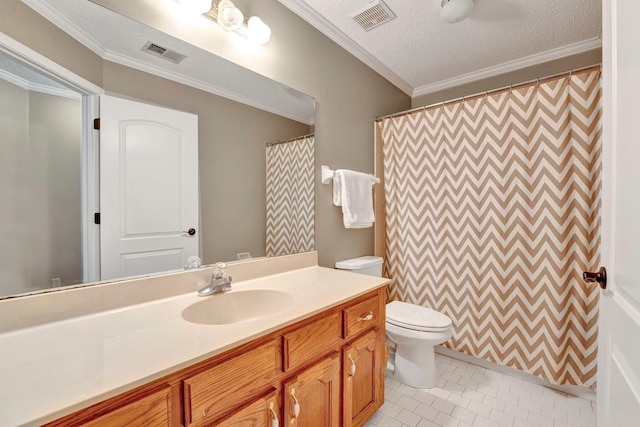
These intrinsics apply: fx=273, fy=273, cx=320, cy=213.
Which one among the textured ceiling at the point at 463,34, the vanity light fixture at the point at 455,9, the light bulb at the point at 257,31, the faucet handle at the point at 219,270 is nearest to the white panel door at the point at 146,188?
the faucet handle at the point at 219,270

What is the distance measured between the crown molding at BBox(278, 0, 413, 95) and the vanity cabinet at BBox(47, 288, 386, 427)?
169cm

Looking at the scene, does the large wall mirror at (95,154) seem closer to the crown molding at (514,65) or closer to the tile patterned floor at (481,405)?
the tile patterned floor at (481,405)

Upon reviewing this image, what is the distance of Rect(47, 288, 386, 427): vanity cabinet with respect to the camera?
0.61 metres

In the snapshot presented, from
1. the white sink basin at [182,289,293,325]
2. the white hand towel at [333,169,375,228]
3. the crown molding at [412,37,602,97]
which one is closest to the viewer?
the white sink basin at [182,289,293,325]

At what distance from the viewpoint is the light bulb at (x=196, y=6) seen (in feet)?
3.86

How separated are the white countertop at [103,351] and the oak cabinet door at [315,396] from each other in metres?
0.24

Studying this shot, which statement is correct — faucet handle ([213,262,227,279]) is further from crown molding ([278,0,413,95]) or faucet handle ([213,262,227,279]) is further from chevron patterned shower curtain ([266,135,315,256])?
crown molding ([278,0,413,95])

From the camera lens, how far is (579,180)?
162 cm

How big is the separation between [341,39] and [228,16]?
94 cm

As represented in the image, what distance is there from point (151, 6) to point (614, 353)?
1948 mm

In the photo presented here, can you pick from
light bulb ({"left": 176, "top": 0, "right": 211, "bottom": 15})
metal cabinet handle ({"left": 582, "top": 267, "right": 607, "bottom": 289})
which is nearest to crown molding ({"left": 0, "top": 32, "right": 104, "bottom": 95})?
light bulb ({"left": 176, "top": 0, "right": 211, "bottom": 15})

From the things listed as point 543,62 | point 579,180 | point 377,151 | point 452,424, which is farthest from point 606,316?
point 543,62

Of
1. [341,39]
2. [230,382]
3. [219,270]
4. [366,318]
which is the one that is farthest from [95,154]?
[341,39]

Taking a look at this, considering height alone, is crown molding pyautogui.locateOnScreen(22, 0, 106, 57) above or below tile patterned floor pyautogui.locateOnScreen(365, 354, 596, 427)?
above
